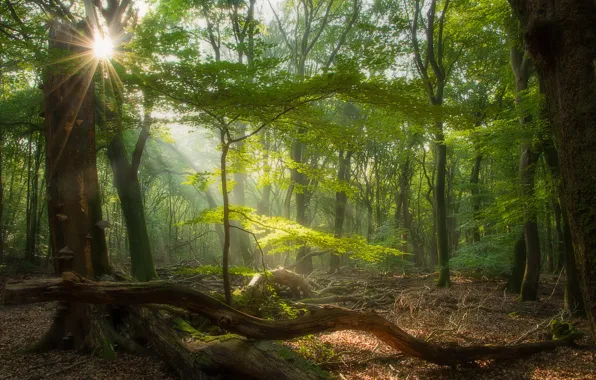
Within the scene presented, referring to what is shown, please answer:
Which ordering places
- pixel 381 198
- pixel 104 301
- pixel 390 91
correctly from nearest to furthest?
pixel 104 301
pixel 390 91
pixel 381 198

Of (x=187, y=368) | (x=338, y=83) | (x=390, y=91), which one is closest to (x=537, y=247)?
(x=390, y=91)

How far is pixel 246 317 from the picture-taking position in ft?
15.2

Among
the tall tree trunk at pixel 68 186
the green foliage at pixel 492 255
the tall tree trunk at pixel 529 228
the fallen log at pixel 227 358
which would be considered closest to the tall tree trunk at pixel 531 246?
the tall tree trunk at pixel 529 228

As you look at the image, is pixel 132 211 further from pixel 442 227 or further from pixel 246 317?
pixel 442 227

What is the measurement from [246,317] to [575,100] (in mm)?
4238

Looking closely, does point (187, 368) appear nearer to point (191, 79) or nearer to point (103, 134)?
point (191, 79)

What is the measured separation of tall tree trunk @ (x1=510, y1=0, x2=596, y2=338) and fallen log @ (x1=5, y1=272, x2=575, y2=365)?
273cm

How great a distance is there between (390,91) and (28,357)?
696cm

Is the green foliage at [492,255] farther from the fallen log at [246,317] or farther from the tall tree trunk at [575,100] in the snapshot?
the tall tree trunk at [575,100]

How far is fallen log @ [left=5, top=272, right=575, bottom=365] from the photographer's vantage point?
4.15 meters

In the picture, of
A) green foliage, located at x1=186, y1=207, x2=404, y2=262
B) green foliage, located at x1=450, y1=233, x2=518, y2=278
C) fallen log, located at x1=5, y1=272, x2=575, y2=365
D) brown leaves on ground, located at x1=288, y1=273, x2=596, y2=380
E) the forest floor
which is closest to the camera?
fallen log, located at x1=5, y1=272, x2=575, y2=365

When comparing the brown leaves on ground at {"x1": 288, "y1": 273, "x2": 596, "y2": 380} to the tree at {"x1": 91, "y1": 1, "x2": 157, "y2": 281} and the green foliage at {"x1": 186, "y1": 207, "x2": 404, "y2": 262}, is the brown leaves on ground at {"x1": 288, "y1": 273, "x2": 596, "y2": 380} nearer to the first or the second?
the green foliage at {"x1": 186, "y1": 207, "x2": 404, "y2": 262}

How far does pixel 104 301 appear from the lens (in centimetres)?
426

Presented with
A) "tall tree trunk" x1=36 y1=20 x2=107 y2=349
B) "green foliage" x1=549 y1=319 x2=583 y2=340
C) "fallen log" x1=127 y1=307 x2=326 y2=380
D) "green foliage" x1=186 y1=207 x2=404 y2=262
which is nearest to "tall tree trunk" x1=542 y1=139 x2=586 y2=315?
"green foliage" x1=549 y1=319 x2=583 y2=340
